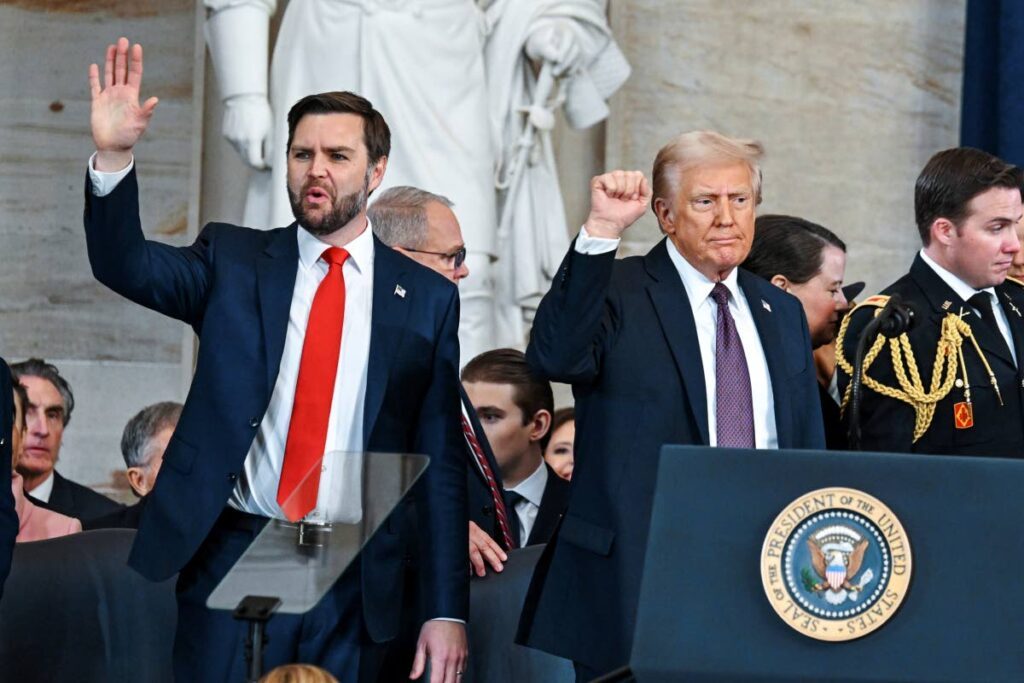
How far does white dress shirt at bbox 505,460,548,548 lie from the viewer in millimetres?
4727

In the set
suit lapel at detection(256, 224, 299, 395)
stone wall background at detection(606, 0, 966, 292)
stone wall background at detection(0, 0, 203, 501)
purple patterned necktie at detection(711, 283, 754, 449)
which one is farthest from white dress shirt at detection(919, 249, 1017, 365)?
stone wall background at detection(0, 0, 203, 501)

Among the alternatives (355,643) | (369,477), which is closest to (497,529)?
(355,643)

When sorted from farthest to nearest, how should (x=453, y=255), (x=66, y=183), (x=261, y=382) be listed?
1. (x=66, y=183)
2. (x=453, y=255)
3. (x=261, y=382)

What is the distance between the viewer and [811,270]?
4.81m

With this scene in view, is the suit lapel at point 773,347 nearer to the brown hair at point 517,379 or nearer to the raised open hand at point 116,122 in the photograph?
the brown hair at point 517,379

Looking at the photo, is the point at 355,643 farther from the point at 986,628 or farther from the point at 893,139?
the point at 893,139

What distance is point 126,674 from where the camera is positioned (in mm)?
4328

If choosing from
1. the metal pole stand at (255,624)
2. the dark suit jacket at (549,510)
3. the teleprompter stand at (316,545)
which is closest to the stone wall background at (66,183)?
the dark suit jacket at (549,510)

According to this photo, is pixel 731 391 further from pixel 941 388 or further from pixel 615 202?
pixel 941 388

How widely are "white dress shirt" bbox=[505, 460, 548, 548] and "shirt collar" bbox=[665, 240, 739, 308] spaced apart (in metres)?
1.14

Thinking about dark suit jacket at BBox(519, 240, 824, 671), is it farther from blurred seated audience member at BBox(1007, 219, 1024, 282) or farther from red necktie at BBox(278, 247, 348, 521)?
blurred seated audience member at BBox(1007, 219, 1024, 282)

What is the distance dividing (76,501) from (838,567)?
11.5ft

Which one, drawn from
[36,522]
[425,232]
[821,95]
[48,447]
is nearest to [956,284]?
[425,232]

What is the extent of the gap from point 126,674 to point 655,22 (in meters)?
4.06
